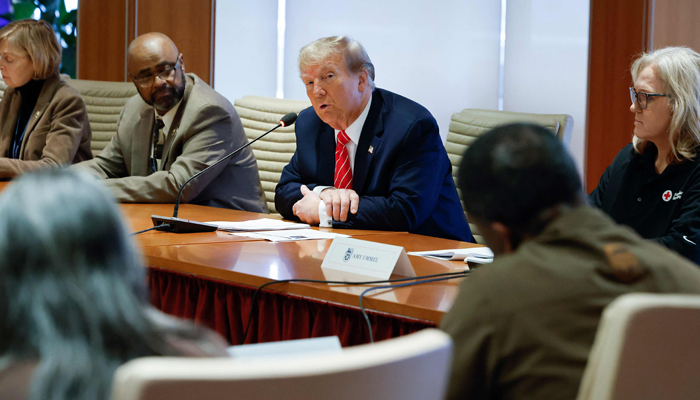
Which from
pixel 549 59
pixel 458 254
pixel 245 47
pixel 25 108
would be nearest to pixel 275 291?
pixel 458 254

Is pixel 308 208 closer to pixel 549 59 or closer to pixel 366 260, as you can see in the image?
pixel 366 260

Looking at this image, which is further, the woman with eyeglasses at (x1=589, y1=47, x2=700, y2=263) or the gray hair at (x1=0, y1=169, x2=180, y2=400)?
the woman with eyeglasses at (x1=589, y1=47, x2=700, y2=263)

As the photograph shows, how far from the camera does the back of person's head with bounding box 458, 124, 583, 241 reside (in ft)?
2.87

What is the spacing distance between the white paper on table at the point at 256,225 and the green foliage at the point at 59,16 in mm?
4119

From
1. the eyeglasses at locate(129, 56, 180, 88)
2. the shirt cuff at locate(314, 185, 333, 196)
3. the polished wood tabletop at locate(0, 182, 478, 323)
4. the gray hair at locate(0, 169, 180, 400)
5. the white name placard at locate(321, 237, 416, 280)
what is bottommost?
the polished wood tabletop at locate(0, 182, 478, 323)

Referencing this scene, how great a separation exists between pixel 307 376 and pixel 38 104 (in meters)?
3.37

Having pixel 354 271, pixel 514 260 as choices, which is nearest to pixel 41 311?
pixel 514 260

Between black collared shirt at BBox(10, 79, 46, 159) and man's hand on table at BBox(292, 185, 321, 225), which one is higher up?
black collared shirt at BBox(10, 79, 46, 159)

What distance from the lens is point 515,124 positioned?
36.2 inches

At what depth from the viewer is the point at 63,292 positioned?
0.58 metres

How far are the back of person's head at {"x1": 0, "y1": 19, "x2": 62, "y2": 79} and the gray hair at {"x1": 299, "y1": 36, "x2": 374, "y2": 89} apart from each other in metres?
1.65

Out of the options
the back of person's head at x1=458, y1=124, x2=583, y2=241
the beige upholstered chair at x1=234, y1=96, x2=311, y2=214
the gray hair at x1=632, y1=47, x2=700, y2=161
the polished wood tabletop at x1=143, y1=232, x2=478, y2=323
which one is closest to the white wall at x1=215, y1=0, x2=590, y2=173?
the beige upholstered chair at x1=234, y1=96, x2=311, y2=214

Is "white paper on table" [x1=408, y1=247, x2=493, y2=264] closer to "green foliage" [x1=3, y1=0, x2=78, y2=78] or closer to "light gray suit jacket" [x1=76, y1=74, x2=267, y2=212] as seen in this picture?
"light gray suit jacket" [x1=76, y1=74, x2=267, y2=212]

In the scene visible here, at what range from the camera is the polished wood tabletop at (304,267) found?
1290mm
